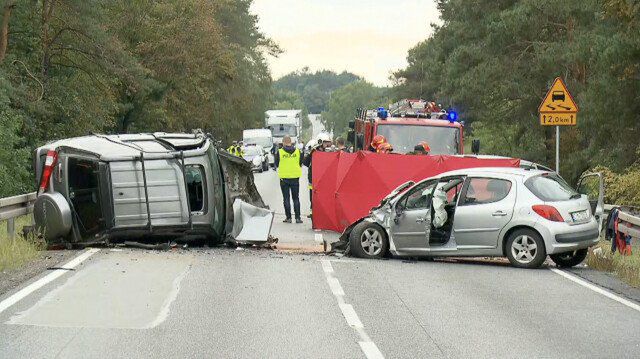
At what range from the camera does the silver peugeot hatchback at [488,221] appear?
50.6ft

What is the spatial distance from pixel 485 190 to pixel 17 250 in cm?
663

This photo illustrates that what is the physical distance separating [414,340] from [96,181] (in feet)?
27.3

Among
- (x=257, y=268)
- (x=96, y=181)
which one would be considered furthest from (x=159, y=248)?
(x=257, y=268)

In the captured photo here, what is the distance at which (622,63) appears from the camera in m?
30.4

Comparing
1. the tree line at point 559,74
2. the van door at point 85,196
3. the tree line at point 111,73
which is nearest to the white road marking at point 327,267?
the van door at point 85,196

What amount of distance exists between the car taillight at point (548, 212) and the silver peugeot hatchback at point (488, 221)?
14mm

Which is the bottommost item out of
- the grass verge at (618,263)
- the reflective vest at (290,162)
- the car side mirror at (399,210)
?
the grass verge at (618,263)

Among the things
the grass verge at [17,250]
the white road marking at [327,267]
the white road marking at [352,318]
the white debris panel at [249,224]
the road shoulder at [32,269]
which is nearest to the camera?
the white road marking at [352,318]

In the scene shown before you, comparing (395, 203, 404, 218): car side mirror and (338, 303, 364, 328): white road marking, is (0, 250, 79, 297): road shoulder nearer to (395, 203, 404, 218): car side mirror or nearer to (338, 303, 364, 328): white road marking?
(338, 303, 364, 328): white road marking

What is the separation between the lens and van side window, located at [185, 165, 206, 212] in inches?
669

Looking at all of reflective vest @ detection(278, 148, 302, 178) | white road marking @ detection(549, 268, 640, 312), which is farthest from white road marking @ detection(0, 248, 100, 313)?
reflective vest @ detection(278, 148, 302, 178)

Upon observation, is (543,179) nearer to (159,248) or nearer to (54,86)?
(159,248)

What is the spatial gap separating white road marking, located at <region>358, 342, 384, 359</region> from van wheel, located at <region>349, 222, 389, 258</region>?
761 cm

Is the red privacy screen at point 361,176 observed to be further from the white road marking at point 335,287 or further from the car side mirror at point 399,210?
the white road marking at point 335,287
